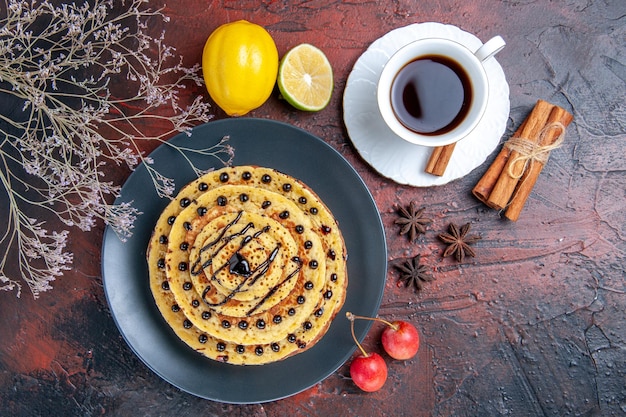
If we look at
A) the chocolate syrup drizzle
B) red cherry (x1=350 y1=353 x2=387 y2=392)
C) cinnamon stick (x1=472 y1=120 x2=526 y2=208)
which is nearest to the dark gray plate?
red cherry (x1=350 y1=353 x2=387 y2=392)

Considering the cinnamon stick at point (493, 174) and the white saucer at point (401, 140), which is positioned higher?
the white saucer at point (401, 140)

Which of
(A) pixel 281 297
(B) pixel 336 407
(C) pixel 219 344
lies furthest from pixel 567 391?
(C) pixel 219 344

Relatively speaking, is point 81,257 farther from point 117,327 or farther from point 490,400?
point 490,400

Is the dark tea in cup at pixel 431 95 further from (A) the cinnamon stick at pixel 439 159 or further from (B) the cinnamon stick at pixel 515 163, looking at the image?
(B) the cinnamon stick at pixel 515 163

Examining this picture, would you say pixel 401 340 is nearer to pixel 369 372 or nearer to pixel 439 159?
pixel 369 372

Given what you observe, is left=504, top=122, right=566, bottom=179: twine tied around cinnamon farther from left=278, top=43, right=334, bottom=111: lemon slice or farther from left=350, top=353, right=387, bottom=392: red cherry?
left=350, top=353, right=387, bottom=392: red cherry

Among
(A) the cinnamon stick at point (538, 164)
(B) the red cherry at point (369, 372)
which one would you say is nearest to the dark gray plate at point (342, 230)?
(B) the red cherry at point (369, 372)
